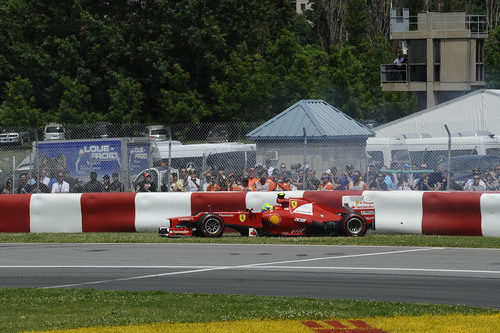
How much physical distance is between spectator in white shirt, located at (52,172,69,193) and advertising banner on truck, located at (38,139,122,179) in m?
3.23

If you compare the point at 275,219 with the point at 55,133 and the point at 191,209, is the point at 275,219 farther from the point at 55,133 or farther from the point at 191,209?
the point at 55,133

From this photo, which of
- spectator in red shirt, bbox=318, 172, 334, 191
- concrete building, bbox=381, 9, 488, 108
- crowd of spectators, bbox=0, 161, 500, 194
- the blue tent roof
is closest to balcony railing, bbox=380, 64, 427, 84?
concrete building, bbox=381, 9, 488, 108

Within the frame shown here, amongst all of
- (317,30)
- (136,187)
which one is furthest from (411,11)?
(136,187)

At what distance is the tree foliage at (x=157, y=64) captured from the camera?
5206cm

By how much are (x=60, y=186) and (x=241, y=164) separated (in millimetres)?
5559

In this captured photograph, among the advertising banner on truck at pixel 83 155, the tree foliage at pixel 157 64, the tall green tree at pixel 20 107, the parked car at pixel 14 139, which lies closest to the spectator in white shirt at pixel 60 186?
the advertising banner on truck at pixel 83 155

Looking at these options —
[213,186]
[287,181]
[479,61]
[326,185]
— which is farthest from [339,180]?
[479,61]

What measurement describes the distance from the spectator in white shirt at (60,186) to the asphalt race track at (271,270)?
13.9ft

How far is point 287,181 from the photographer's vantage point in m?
18.7

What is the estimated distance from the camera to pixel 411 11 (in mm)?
76812

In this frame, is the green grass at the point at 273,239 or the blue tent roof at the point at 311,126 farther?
the blue tent roof at the point at 311,126

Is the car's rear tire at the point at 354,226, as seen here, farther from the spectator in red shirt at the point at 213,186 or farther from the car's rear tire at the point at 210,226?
the spectator in red shirt at the point at 213,186

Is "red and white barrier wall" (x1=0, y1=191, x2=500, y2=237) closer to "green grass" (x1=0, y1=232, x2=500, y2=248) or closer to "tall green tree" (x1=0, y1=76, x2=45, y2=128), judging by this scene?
"green grass" (x1=0, y1=232, x2=500, y2=248)

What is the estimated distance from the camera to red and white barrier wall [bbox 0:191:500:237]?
16.1 m
